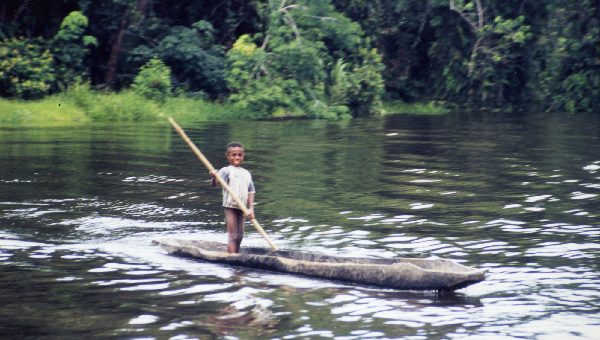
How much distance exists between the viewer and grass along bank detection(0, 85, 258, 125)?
27984 millimetres

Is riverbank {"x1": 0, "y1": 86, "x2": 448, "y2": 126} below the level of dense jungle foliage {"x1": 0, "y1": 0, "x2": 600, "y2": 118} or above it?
below

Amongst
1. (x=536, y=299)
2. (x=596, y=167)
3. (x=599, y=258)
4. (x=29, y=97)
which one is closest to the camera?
(x=536, y=299)

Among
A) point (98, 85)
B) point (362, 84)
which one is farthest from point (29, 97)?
point (362, 84)

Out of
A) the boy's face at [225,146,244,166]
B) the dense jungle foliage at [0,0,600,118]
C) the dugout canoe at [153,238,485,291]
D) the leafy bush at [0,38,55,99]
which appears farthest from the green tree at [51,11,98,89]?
the boy's face at [225,146,244,166]

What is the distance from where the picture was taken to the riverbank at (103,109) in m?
28.0

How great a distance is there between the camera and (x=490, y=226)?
39.8ft

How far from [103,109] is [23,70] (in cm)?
274

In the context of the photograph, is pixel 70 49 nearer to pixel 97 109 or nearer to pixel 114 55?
pixel 114 55

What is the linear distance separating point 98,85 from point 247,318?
25733mm

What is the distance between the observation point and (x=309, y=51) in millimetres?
31234

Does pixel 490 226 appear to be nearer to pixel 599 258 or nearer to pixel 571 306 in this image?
pixel 599 258

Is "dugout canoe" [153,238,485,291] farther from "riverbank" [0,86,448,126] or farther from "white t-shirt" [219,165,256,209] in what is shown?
"riverbank" [0,86,448,126]

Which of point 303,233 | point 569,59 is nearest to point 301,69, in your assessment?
point 569,59

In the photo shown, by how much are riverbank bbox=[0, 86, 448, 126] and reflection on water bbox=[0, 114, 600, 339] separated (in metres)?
5.27
